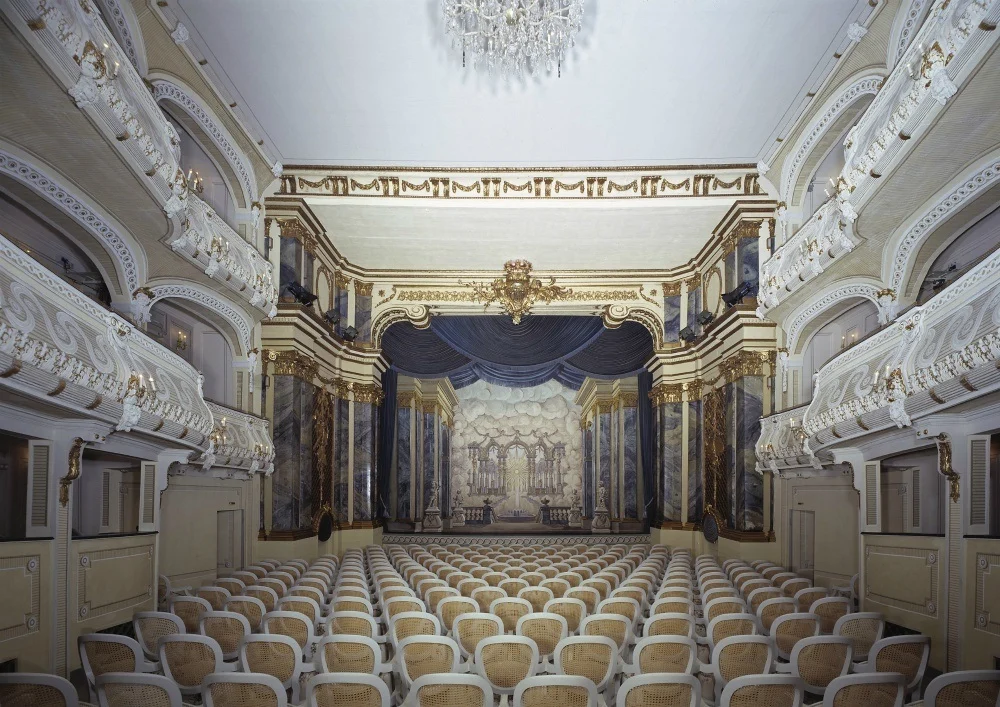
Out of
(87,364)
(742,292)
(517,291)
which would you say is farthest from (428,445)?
(87,364)

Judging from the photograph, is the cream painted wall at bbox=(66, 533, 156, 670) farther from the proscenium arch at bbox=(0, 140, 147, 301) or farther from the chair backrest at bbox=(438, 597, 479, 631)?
the proscenium arch at bbox=(0, 140, 147, 301)

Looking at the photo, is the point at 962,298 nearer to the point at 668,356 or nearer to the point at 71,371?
the point at 71,371

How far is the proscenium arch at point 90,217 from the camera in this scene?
29.8ft

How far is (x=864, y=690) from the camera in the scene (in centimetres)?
408

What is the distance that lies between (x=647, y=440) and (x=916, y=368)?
15968mm

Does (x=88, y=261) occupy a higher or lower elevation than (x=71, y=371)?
higher

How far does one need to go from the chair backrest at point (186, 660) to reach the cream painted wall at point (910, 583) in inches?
246

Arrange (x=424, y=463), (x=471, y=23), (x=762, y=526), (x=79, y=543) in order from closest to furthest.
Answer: (x=79, y=543)
(x=471, y=23)
(x=762, y=526)
(x=424, y=463)

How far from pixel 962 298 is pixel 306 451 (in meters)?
11.8

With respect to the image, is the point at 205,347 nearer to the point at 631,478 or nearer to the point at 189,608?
the point at 189,608

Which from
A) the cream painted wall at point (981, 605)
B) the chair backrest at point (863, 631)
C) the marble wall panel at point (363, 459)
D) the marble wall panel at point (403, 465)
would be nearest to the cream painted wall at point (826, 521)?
the cream painted wall at point (981, 605)

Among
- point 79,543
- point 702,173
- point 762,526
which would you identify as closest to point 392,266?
point 702,173

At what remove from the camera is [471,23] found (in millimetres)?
9484

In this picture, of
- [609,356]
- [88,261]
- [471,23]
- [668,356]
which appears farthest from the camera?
[609,356]
